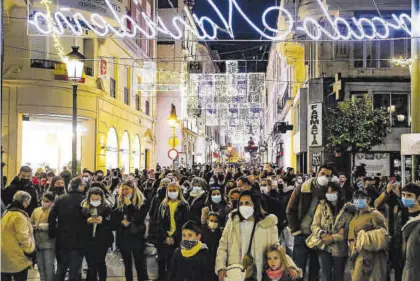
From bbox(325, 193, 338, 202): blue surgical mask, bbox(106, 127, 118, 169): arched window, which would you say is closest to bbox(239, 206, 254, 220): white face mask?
bbox(325, 193, 338, 202): blue surgical mask

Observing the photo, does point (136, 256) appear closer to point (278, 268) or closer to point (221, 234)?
point (221, 234)

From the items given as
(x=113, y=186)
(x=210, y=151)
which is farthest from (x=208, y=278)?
(x=210, y=151)

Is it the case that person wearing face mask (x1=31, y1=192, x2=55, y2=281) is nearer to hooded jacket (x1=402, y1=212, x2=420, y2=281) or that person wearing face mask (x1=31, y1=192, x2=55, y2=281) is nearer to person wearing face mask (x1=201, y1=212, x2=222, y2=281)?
person wearing face mask (x1=201, y1=212, x2=222, y2=281)

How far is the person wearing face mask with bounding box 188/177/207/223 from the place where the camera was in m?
10.5

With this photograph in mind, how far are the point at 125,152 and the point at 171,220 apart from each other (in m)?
25.9

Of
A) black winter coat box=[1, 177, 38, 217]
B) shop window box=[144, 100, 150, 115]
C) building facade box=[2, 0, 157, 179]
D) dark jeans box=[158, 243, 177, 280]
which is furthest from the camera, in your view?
shop window box=[144, 100, 150, 115]

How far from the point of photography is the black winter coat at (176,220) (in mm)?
10078

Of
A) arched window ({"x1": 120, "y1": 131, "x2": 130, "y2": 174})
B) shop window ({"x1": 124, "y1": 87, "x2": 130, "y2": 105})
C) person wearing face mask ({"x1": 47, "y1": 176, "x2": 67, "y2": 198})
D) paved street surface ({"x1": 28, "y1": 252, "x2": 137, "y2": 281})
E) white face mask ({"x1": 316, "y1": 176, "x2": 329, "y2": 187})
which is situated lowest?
paved street surface ({"x1": 28, "y1": 252, "x2": 137, "y2": 281})

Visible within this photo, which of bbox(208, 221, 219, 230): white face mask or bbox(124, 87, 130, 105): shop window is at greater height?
bbox(124, 87, 130, 105): shop window

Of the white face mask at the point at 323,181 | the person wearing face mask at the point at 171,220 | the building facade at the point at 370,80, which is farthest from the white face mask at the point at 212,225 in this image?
the building facade at the point at 370,80

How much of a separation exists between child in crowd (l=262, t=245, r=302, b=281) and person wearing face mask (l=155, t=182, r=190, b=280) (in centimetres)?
370

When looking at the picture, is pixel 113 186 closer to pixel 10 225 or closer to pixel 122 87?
pixel 10 225

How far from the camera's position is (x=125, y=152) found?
3569cm

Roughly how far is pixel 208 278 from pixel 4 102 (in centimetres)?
1914
